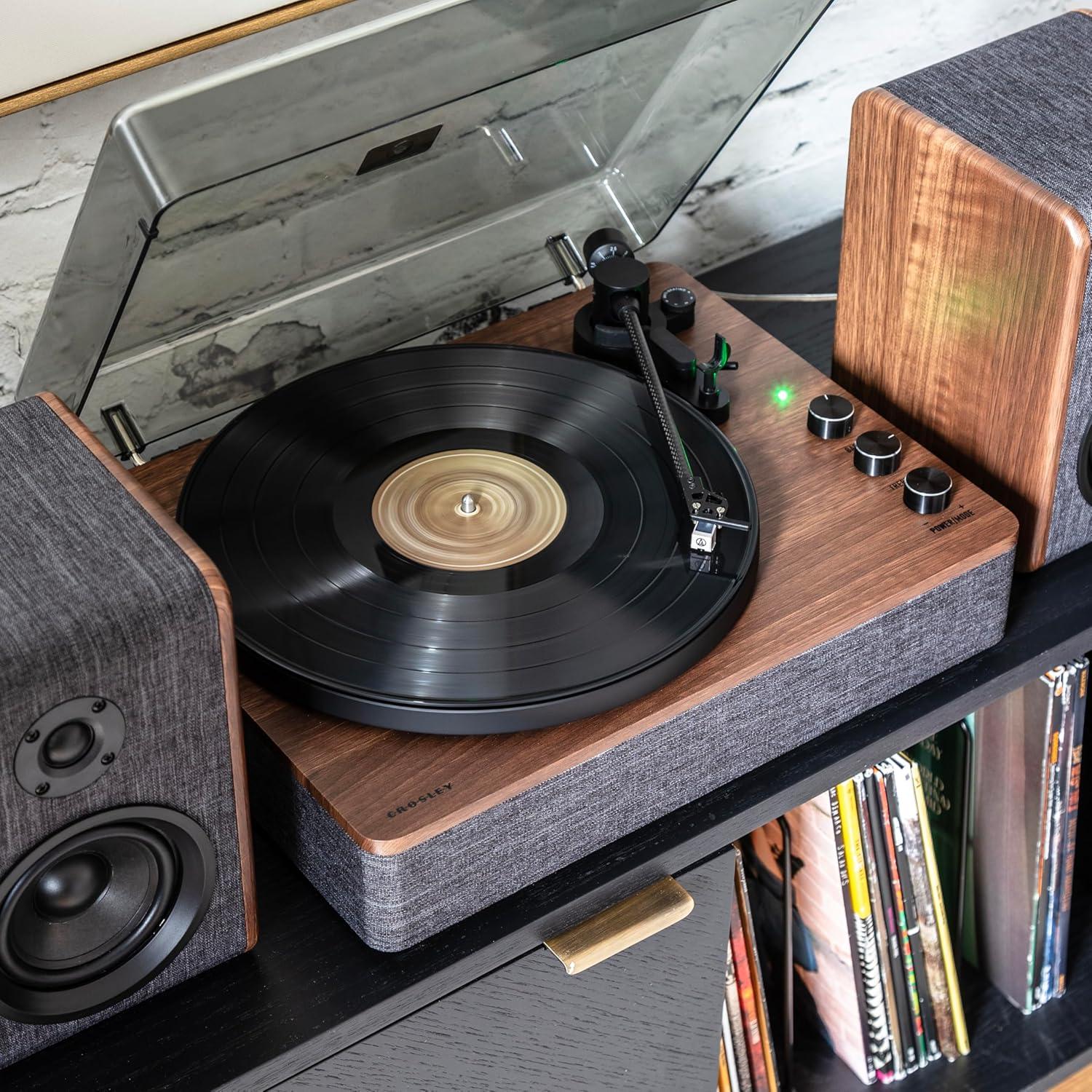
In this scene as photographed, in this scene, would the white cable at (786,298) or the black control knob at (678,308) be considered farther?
the white cable at (786,298)

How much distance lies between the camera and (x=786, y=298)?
1.52 metres

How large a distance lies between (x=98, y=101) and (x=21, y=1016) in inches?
30.0

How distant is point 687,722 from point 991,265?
40 cm

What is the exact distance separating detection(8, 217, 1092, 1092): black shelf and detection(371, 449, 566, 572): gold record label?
8.6 inches

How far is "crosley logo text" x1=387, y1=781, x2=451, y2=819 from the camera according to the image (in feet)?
2.75

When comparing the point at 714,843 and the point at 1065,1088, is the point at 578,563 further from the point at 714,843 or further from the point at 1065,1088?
the point at 1065,1088

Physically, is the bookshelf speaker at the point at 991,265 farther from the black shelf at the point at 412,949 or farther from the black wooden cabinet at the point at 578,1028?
the black wooden cabinet at the point at 578,1028

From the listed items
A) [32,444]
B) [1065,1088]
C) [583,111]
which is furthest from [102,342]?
[1065,1088]

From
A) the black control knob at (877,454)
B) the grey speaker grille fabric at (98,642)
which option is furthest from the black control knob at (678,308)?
the grey speaker grille fabric at (98,642)

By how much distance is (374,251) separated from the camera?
3.89ft

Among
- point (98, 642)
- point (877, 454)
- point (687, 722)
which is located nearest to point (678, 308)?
point (877, 454)

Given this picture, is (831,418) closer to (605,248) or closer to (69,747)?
(605,248)

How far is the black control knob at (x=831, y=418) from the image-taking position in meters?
1.11

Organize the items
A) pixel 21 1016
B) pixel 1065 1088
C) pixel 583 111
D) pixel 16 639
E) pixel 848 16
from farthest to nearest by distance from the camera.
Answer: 1. pixel 848 16
2. pixel 1065 1088
3. pixel 583 111
4. pixel 21 1016
5. pixel 16 639
